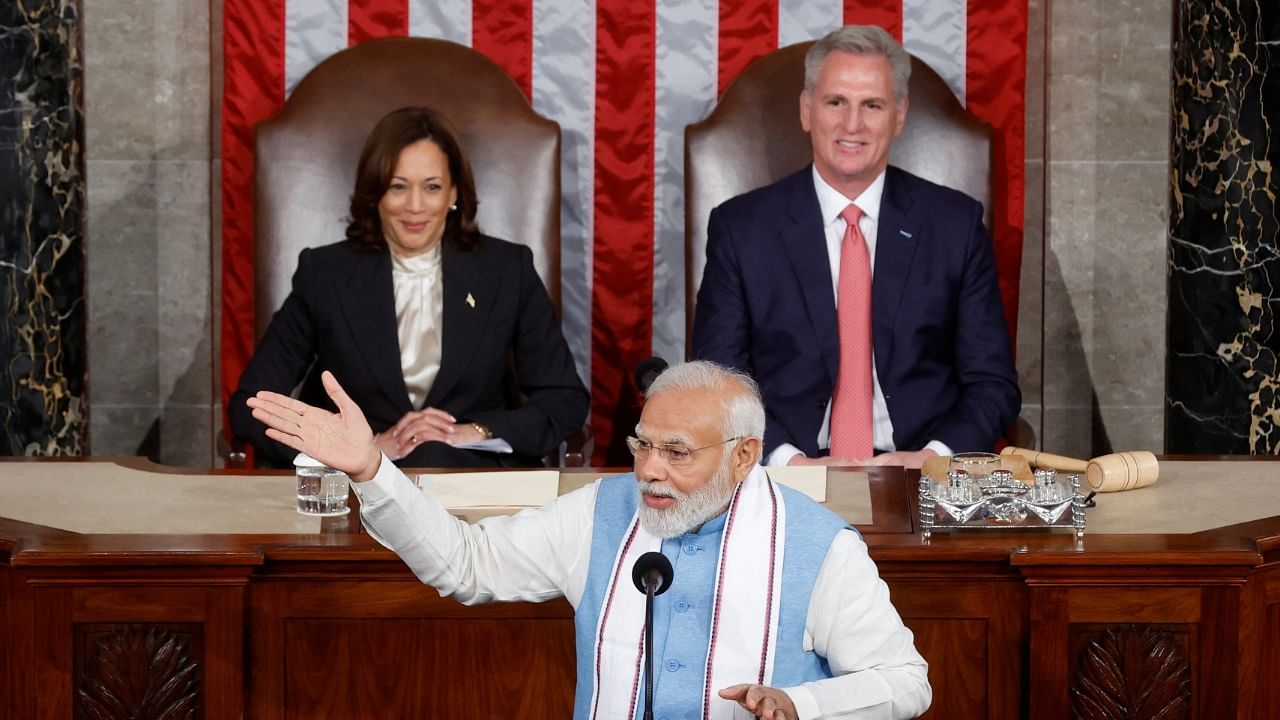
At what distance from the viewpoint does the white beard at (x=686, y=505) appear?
247cm

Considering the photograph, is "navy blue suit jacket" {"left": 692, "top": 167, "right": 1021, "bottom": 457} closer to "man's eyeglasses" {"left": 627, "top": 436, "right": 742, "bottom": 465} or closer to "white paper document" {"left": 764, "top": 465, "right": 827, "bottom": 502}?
"white paper document" {"left": 764, "top": 465, "right": 827, "bottom": 502}

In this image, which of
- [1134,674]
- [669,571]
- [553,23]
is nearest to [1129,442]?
[553,23]

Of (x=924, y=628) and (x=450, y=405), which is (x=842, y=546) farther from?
(x=450, y=405)

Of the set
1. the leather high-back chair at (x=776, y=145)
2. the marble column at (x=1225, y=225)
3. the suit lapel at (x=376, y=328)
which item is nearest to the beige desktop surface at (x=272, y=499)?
the suit lapel at (x=376, y=328)

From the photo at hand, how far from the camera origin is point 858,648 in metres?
2.39

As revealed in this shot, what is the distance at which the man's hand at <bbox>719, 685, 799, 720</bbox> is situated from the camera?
7.06 feet

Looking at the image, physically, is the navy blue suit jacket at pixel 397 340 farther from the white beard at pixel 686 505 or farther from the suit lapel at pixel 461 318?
the white beard at pixel 686 505

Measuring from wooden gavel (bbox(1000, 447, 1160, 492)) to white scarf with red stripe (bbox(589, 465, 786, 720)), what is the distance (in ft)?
3.09

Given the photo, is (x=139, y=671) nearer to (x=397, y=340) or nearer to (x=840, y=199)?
(x=397, y=340)

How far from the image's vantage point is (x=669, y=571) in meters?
2.20

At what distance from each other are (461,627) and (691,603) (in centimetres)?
62

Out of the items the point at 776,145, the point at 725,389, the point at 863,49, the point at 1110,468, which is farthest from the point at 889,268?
the point at 725,389

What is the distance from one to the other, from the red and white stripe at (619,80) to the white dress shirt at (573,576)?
8.46 ft

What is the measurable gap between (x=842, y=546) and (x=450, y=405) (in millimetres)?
2045
